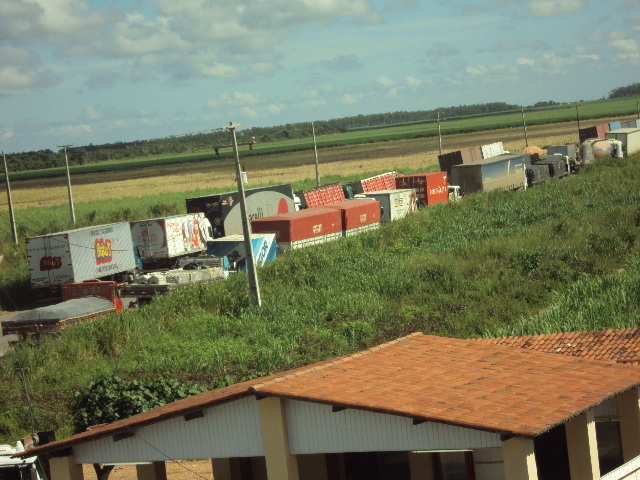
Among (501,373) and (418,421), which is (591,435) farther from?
(418,421)

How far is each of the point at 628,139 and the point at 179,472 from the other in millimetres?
66746

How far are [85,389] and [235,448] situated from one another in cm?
1158

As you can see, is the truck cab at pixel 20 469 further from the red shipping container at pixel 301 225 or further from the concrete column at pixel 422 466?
the red shipping container at pixel 301 225

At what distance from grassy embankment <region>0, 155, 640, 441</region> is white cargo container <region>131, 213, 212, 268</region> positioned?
7.37 m

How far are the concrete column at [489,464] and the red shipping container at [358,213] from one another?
1296 inches

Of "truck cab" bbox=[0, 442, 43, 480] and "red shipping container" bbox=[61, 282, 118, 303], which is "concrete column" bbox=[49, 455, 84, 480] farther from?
"red shipping container" bbox=[61, 282, 118, 303]

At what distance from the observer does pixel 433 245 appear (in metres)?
39.1

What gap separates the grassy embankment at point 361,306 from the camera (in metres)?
22.9

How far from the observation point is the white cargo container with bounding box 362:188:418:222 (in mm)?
49062

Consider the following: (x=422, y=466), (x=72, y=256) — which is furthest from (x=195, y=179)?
(x=422, y=466)

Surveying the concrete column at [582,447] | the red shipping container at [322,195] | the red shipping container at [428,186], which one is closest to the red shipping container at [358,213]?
the red shipping container at [322,195]

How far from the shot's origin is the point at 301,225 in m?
40.0

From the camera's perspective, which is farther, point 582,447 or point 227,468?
point 227,468

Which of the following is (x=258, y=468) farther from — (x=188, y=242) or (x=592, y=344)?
(x=188, y=242)
